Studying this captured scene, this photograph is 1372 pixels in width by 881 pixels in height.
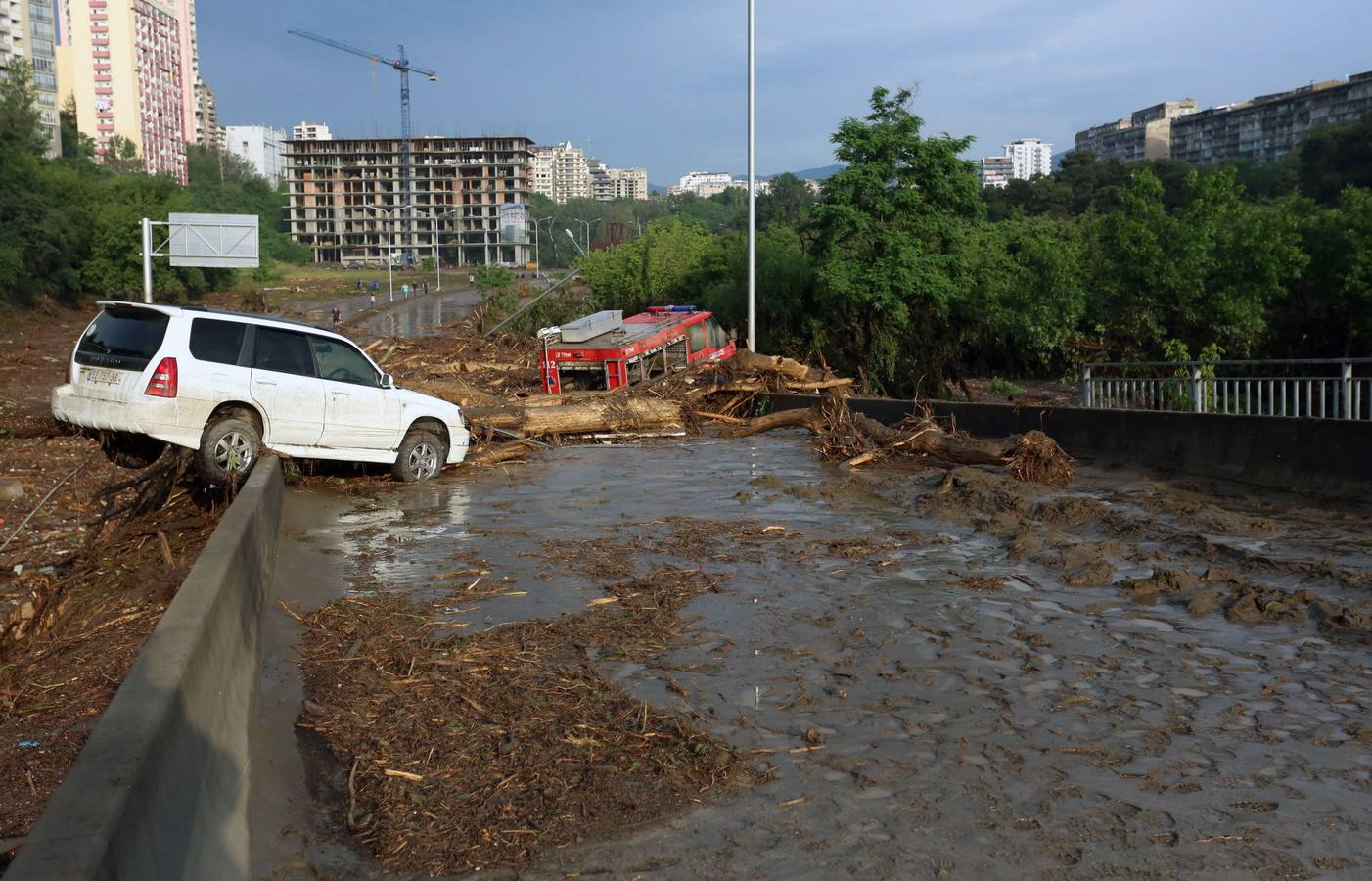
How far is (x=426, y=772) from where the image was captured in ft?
17.9

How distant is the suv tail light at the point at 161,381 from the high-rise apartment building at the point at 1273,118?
146 metres

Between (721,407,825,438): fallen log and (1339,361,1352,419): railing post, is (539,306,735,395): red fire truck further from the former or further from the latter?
(1339,361,1352,419): railing post

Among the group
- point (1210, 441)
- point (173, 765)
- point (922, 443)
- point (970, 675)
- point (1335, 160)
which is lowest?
point (970, 675)

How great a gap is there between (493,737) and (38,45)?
155804mm

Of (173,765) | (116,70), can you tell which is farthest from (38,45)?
(173,765)

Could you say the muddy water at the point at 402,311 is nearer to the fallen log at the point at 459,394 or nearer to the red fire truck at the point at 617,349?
the red fire truck at the point at 617,349

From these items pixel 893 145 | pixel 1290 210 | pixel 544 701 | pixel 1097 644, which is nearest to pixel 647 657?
pixel 544 701

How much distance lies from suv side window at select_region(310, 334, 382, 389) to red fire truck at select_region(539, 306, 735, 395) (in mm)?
13203


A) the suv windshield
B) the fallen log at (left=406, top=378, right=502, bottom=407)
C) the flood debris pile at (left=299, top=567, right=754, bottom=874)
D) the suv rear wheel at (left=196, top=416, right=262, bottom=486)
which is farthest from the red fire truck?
the flood debris pile at (left=299, top=567, right=754, bottom=874)

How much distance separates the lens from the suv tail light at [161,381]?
1286 centimetres

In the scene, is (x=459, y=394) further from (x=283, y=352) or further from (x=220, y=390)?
(x=220, y=390)

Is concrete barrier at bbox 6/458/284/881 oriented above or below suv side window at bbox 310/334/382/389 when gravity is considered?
below

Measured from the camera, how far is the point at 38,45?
13750cm

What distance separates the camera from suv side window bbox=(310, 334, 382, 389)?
14445mm
